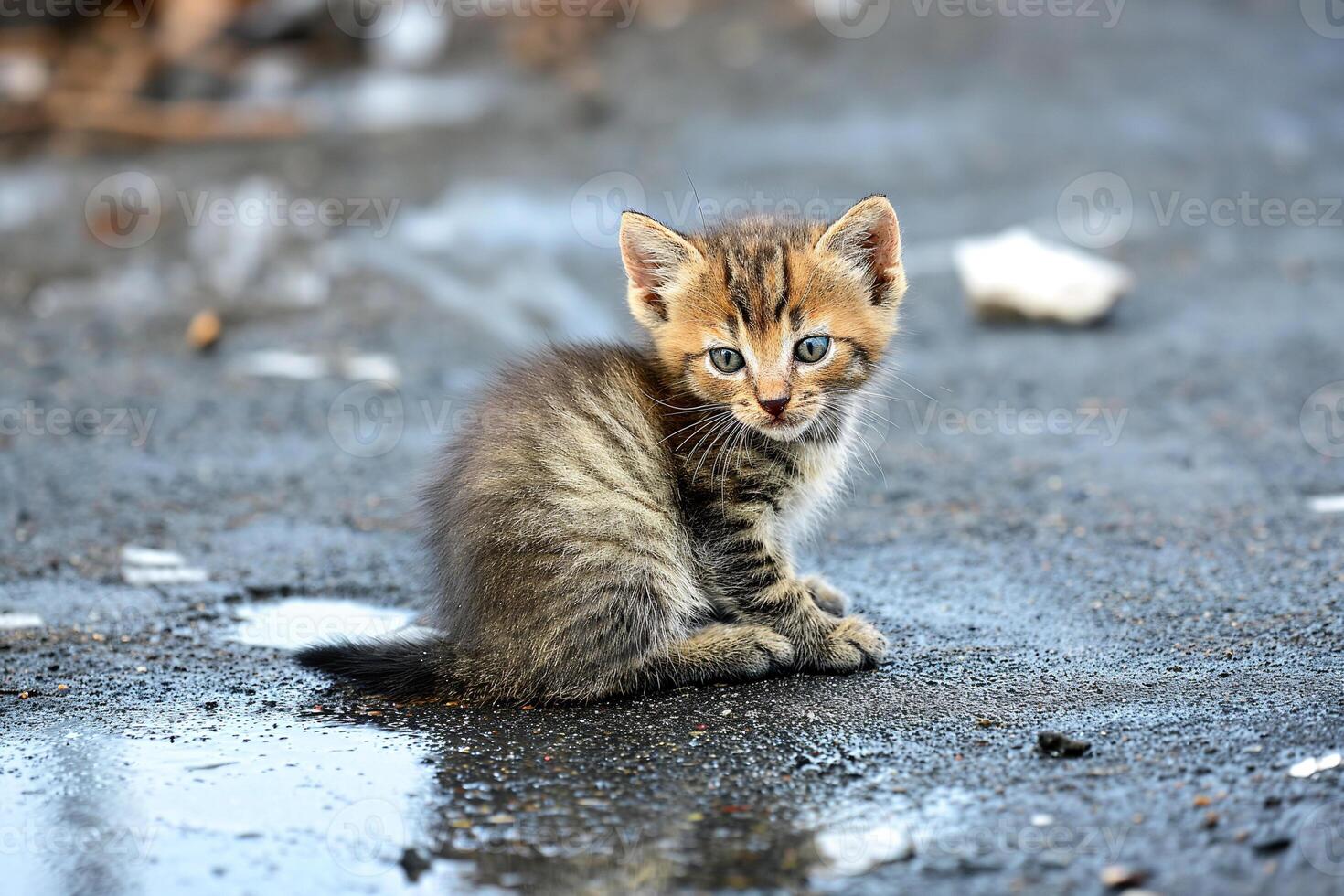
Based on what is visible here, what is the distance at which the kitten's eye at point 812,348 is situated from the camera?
12.6ft

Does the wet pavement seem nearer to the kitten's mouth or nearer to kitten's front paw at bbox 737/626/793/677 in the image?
kitten's front paw at bbox 737/626/793/677

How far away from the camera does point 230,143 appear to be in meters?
9.78

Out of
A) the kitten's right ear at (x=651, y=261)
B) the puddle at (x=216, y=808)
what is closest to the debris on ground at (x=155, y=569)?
the puddle at (x=216, y=808)

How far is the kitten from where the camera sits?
3.58 metres

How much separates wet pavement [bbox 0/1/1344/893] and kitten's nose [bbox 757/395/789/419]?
0.78 m

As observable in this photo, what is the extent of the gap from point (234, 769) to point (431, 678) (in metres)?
0.63

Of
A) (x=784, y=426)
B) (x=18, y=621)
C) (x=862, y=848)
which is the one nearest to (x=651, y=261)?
(x=784, y=426)

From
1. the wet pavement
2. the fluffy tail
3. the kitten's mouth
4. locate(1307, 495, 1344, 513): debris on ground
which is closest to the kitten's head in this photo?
the kitten's mouth

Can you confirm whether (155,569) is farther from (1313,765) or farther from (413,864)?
(1313,765)

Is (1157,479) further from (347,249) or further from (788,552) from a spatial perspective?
(347,249)

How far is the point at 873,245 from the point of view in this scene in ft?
13.1

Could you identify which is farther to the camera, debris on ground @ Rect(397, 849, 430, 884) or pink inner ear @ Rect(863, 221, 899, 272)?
pink inner ear @ Rect(863, 221, 899, 272)

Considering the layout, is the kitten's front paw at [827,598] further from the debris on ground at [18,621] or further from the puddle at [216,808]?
the debris on ground at [18,621]

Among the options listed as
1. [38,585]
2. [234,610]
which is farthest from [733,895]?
[38,585]
